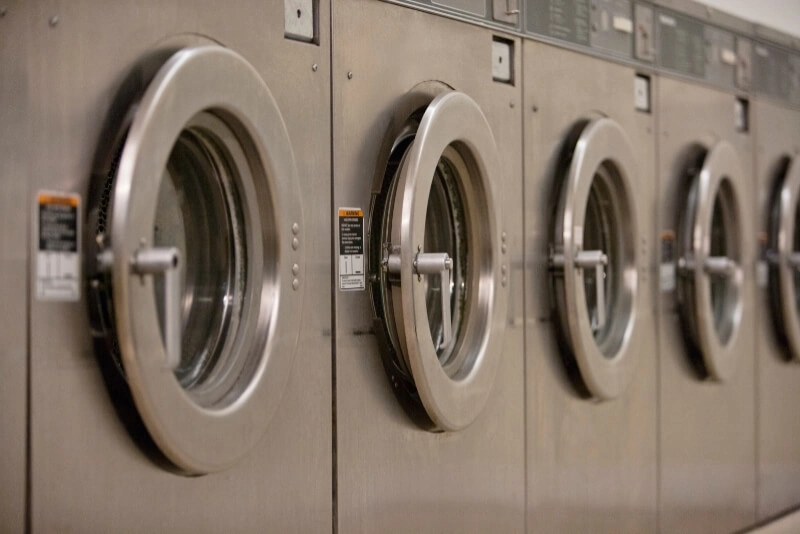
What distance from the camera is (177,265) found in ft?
4.65

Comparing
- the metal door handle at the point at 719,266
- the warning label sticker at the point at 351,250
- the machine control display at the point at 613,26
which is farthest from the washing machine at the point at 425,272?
the metal door handle at the point at 719,266

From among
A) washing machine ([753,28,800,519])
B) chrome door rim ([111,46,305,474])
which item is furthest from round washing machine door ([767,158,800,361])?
chrome door rim ([111,46,305,474])

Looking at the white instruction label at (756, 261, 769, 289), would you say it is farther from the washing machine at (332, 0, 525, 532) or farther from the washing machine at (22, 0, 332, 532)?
the washing machine at (22, 0, 332, 532)

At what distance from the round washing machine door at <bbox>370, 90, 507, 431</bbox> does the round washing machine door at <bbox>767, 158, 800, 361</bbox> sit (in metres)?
1.65

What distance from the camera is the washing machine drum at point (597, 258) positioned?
2.42 meters

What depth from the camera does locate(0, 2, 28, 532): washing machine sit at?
1.34m

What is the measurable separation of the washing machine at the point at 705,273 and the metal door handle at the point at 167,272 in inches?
72.4

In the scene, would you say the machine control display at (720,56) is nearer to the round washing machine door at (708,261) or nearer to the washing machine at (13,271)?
the round washing machine door at (708,261)

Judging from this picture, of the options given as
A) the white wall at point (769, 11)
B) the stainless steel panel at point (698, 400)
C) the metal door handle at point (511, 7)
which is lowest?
the stainless steel panel at point (698, 400)

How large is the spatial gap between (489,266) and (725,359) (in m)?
1.23

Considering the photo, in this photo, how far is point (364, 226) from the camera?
1.92 meters

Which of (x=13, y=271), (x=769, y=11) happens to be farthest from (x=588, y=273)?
(x=13, y=271)

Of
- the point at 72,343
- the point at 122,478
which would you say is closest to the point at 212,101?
the point at 72,343

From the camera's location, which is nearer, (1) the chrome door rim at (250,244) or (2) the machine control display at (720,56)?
(1) the chrome door rim at (250,244)
